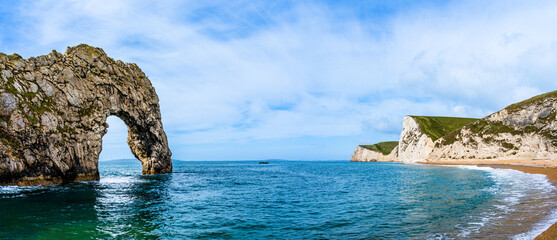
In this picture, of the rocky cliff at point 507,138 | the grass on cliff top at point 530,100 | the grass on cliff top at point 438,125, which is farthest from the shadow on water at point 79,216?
the grass on cliff top at point 438,125

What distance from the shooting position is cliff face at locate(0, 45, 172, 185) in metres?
35.1

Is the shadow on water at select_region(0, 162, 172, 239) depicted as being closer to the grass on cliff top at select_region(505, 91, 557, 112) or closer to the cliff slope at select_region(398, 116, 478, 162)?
the grass on cliff top at select_region(505, 91, 557, 112)

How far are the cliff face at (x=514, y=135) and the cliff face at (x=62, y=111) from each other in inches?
4623

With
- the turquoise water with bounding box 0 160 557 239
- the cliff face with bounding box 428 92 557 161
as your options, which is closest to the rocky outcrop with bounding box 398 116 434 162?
the cliff face with bounding box 428 92 557 161

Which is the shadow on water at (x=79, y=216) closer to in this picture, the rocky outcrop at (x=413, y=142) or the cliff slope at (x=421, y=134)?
the rocky outcrop at (x=413, y=142)

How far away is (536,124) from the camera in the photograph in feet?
320

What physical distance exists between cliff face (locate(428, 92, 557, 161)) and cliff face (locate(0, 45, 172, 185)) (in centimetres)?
11742

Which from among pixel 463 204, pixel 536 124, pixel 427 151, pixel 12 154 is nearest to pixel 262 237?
pixel 463 204

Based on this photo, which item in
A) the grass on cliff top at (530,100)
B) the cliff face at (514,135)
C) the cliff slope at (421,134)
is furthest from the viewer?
the cliff slope at (421,134)

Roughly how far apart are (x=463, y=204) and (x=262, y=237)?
1787 cm

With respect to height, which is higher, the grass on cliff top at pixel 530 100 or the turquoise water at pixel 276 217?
the grass on cliff top at pixel 530 100

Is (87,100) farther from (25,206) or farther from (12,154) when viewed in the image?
(25,206)

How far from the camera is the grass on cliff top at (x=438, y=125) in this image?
151500 mm

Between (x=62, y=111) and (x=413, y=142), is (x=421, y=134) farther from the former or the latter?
(x=62, y=111)
